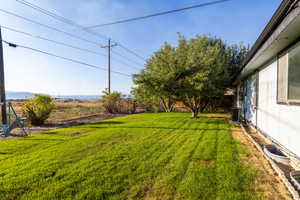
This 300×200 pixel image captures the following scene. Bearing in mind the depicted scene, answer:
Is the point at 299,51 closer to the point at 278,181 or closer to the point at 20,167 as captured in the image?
the point at 278,181

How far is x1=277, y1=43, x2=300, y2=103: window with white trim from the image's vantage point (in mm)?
2805

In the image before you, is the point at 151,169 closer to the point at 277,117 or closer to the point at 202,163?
the point at 202,163

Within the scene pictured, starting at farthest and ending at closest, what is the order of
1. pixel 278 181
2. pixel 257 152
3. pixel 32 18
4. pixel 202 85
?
pixel 32 18 → pixel 202 85 → pixel 257 152 → pixel 278 181

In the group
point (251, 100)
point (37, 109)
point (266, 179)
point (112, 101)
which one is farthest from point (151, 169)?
point (112, 101)

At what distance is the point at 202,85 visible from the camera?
7.85 m

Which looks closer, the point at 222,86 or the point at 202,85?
the point at 202,85

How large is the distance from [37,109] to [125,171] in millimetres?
7790

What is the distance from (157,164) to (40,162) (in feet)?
8.69

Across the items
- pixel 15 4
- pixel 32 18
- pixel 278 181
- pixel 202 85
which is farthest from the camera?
pixel 32 18

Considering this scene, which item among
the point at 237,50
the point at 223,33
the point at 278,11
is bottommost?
the point at 278,11

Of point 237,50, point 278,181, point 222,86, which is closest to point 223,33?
point 237,50

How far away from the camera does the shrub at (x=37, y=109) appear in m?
7.58

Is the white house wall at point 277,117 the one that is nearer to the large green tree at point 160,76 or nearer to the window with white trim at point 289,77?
the window with white trim at point 289,77

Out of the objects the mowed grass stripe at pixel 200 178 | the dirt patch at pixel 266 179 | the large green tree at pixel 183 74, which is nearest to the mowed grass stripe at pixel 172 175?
the mowed grass stripe at pixel 200 178
